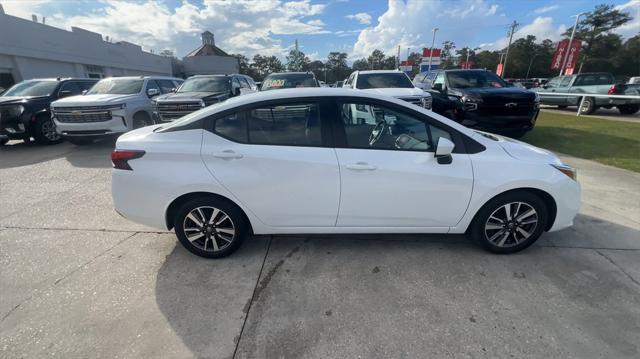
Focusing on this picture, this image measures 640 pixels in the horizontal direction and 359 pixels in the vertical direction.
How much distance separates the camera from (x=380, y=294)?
2.53 metres

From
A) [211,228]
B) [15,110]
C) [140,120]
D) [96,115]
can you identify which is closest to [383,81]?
[140,120]

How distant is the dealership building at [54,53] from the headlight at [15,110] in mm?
18462

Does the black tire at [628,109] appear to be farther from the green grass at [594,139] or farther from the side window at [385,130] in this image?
the side window at [385,130]

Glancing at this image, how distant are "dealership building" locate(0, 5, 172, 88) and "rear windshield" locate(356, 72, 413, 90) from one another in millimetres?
25235

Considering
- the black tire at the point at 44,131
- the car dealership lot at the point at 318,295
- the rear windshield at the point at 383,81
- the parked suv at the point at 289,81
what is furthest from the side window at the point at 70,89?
the rear windshield at the point at 383,81

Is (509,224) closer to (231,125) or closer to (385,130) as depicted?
(385,130)

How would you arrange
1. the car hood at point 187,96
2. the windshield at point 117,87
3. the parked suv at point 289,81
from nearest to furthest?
the car hood at point 187,96 → the windshield at point 117,87 → the parked suv at point 289,81

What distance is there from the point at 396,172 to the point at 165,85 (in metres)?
9.96

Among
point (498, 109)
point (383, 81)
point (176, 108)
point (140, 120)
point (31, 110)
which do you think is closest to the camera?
point (498, 109)

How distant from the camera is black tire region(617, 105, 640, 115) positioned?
42.8 feet

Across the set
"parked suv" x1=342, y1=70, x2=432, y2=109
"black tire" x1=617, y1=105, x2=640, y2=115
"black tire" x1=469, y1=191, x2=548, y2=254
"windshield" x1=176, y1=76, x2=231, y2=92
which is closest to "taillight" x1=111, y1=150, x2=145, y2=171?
"black tire" x1=469, y1=191, x2=548, y2=254

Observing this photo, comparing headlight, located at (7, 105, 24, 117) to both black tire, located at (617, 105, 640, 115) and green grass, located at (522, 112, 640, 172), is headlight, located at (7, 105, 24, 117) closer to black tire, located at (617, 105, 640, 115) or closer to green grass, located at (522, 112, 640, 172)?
green grass, located at (522, 112, 640, 172)

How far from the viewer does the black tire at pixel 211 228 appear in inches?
111

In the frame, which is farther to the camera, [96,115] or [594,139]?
[594,139]
